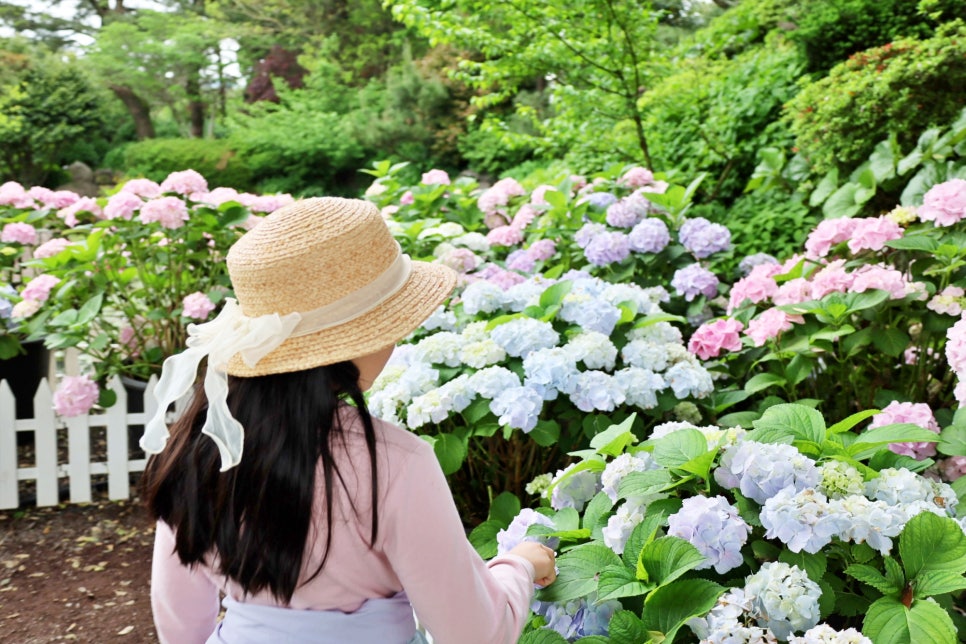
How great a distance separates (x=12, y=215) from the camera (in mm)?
3971

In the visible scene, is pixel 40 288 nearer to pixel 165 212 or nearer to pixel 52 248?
pixel 52 248

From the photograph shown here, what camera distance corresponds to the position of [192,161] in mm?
13289

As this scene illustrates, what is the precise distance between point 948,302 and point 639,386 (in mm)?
777

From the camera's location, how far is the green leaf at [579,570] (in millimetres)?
1210

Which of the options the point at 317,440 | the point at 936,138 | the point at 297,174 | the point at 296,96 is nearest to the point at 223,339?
the point at 317,440

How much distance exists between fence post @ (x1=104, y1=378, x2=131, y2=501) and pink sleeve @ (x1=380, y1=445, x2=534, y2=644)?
2412 mm

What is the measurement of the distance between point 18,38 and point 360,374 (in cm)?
1730

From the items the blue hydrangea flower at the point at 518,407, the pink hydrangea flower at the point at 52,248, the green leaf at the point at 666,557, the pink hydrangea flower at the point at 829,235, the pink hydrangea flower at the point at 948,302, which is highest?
the pink hydrangea flower at the point at 829,235

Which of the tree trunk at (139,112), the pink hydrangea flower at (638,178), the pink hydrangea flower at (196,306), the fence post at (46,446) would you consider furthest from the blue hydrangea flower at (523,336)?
the tree trunk at (139,112)

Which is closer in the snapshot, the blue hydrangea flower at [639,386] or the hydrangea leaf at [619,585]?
the hydrangea leaf at [619,585]

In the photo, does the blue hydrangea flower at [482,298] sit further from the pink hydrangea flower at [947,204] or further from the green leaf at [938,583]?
the green leaf at [938,583]

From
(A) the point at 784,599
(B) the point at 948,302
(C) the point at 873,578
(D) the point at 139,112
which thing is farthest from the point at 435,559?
(D) the point at 139,112

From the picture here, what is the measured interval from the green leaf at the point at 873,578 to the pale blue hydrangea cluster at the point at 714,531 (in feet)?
0.46

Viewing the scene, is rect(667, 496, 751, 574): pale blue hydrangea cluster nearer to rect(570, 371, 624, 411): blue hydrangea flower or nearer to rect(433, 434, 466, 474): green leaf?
rect(570, 371, 624, 411): blue hydrangea flower
